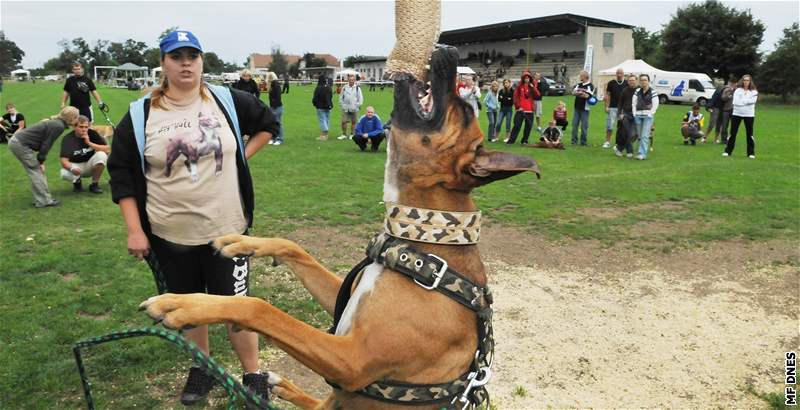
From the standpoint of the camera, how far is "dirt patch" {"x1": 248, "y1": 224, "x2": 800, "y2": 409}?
150 inches

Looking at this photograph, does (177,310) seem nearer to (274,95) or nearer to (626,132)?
(626,132)

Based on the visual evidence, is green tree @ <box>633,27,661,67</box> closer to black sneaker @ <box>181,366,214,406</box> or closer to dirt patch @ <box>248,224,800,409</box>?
dirt patch @ <box>248,224,800,409</box>

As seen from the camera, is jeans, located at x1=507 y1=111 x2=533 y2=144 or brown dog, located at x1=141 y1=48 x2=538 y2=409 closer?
brown dog, located at x1=141 y1=48 x2=538 y2=409

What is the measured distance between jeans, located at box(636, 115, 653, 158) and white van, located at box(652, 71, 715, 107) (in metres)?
25.0

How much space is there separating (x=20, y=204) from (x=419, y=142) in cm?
887

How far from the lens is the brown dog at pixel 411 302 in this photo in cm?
184

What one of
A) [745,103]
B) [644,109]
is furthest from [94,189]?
[745,103]

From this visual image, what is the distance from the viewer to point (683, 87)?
3672 cm

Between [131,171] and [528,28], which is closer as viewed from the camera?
[131,171]

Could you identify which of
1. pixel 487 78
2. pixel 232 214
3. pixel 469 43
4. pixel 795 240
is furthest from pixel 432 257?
pixel 469 43

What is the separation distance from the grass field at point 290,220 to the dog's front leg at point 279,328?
80.7 inches

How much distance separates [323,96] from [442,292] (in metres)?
14.2

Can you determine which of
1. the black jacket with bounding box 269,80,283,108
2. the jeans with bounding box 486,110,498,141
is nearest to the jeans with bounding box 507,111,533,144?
the jeans with bounding box 486,110,498,141

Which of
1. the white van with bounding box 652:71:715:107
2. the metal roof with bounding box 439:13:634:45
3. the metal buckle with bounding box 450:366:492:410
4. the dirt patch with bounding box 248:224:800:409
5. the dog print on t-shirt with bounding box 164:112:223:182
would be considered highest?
the metal roof with bounding box 439:13:634:45
